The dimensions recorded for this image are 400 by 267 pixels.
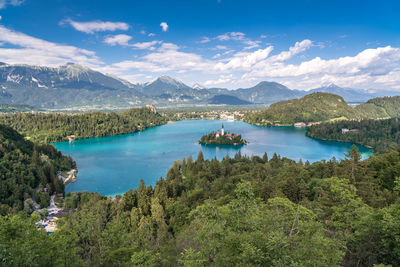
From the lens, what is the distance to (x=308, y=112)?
507 feet

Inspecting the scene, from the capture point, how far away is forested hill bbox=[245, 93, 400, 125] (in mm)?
146125

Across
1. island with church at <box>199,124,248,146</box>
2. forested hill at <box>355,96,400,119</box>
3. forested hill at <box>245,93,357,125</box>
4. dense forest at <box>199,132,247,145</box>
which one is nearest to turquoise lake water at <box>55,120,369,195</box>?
island with church at <box>199,124,248,146</box>

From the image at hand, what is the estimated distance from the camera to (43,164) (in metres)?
46.2

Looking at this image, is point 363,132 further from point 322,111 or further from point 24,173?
point 24,173

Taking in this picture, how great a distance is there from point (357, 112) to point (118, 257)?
184 metres

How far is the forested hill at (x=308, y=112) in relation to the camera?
145375mm

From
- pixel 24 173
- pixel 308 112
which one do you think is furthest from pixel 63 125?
pixel 308 112

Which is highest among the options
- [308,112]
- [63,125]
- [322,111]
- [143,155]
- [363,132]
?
[322,111]

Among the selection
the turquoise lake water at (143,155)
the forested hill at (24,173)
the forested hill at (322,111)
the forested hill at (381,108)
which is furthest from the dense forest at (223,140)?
the forested hill at (381,108)

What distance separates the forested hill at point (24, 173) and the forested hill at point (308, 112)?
11940 cm

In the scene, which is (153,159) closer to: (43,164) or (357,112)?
(43,164)

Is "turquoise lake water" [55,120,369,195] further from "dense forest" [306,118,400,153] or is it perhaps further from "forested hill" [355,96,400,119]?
"forested hill" [355,96,400,119]

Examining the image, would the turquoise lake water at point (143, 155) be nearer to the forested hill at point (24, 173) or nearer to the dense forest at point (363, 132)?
the forested hill at point (24, 173)

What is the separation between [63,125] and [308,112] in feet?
487
